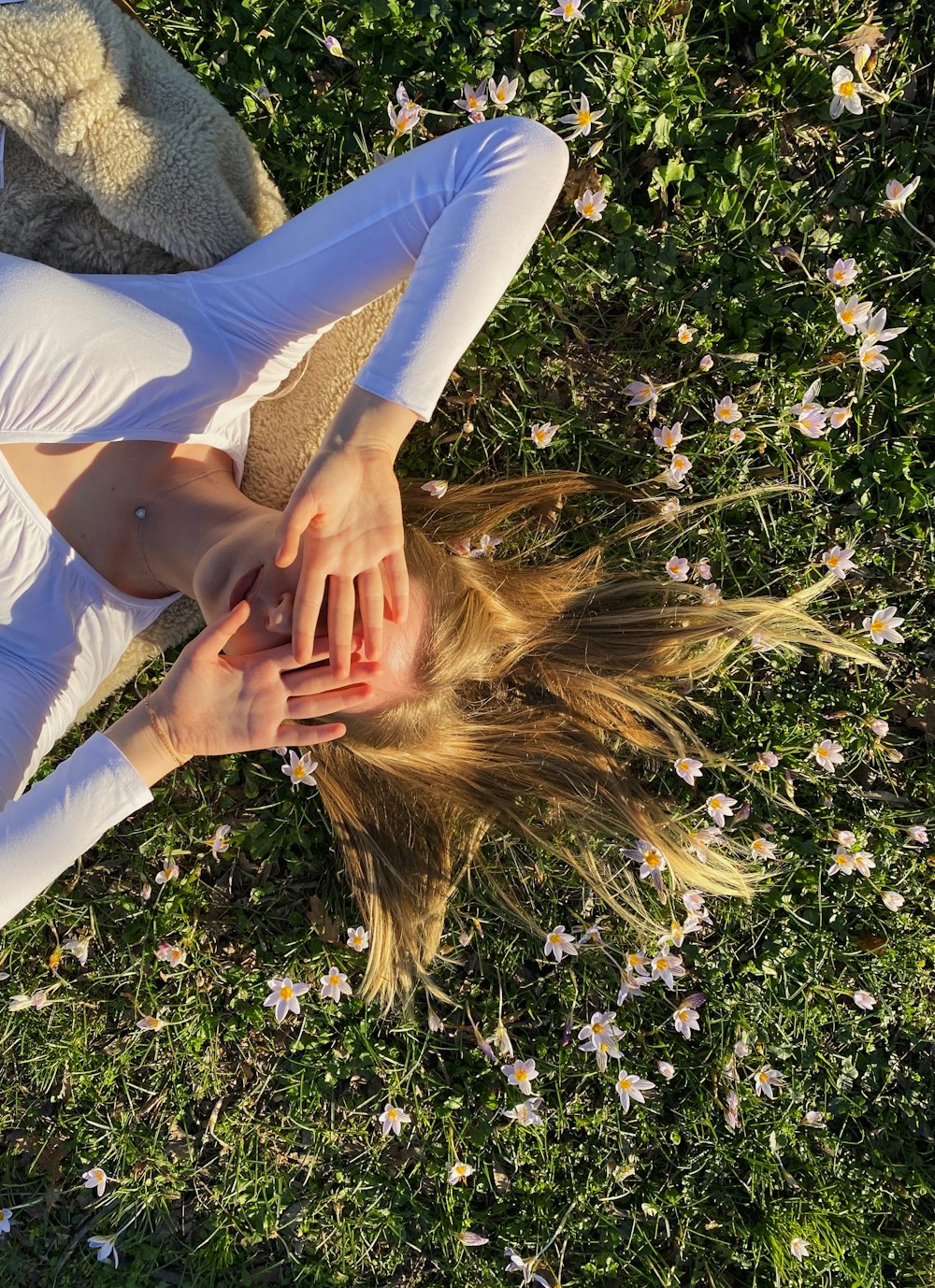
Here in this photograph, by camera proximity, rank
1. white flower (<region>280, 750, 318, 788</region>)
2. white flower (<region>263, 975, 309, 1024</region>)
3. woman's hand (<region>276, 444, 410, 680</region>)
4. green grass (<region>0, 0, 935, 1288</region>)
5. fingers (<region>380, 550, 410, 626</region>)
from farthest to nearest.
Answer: white flower (<region>263, 975, 309, 1024</region>)
white flower (<region>280, 750, 318, 788</region>)
green grass (<region>0, 0, 935, 1288</region>)
fingers (<region>380, 550, 410, 626</region>)
woman's hand (<region>276, 444, 410, 680</region>)

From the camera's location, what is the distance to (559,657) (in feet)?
7.36

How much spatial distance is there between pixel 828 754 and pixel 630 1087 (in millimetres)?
1176

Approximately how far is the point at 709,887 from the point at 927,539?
1.23 metres

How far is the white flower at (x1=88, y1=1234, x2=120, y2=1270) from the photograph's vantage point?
2781 mm

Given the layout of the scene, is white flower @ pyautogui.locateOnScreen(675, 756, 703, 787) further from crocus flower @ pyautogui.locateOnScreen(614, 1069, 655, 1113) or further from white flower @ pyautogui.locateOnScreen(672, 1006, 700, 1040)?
crocus flower @ pyautogui.locateOnScreen(614, 1069, 655, 1113)

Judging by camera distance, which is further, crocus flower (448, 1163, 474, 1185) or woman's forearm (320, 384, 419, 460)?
crocus flower (448, 1163, 474, 1185)

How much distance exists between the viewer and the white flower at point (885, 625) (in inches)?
96.0

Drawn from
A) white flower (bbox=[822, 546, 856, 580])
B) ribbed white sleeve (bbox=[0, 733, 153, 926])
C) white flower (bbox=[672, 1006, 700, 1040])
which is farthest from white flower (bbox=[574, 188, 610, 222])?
white flower (bbox=[672, 1006, 700, 1040])

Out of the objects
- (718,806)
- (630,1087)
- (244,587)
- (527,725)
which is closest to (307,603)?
(244,587)

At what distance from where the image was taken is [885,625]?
2441 millimetres

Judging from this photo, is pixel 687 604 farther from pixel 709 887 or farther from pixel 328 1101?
pixel 328 1101

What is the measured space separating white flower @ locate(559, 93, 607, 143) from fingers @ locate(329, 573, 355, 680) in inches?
58.5

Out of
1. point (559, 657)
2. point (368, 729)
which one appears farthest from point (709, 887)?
point (368, 729)

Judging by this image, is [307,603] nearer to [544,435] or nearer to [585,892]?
[544,435]
